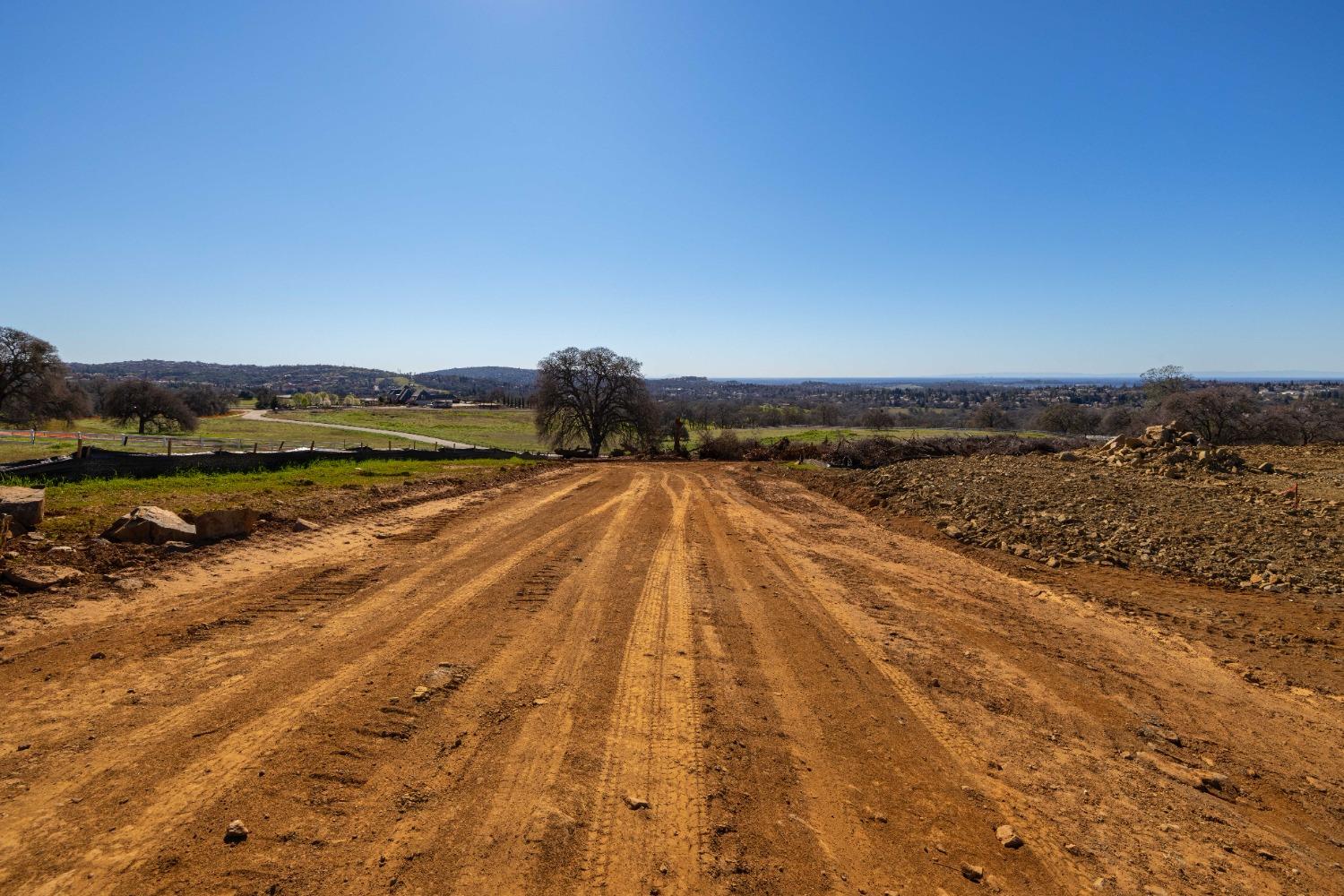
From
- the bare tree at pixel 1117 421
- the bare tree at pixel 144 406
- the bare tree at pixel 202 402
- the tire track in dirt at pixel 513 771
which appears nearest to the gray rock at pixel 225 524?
the tire track in dirt at pixel 513 771

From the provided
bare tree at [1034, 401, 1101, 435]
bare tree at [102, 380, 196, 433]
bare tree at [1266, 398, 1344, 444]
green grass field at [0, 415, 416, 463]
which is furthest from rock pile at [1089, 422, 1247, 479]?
bare tree at [102, 380, 196, 433]

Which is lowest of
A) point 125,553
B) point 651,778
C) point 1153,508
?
point 651,778

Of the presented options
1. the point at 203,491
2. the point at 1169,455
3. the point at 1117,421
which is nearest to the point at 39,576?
the point at 203,491

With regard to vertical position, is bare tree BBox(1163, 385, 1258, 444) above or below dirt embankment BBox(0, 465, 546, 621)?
above

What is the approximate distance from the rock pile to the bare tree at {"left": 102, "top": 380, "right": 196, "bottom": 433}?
7064 centimetres

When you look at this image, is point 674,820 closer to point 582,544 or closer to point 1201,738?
point 1201,738

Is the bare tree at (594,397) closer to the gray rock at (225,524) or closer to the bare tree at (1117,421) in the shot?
the gray rock at (225,524)

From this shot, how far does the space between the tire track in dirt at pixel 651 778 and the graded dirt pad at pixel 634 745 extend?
0.08 ft

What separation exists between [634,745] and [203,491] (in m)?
13.9

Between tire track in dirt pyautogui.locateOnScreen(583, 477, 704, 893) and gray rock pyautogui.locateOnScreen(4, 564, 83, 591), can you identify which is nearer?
tire track in dirt pyautogui.locateOnScreen(583, 477, 704, 893)

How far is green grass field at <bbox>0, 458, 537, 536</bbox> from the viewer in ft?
35.1

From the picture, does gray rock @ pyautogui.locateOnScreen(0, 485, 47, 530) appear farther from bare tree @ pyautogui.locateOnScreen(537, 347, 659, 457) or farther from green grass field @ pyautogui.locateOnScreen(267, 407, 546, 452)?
green grass field @ pyautogui.locateOnScreen(267, 407, 546, 452)

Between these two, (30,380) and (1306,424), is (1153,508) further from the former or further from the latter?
(30,380)

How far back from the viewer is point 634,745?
506cm
